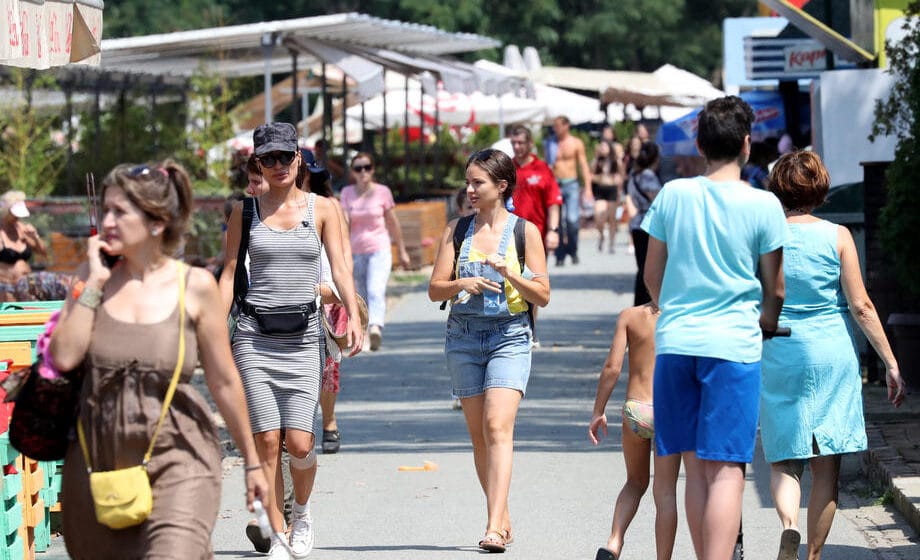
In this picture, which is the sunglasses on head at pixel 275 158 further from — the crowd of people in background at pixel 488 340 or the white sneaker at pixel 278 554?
the white sneaker at pixel 278 554

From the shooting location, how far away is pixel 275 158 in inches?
275

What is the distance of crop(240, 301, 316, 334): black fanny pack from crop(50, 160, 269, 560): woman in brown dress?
226 cm

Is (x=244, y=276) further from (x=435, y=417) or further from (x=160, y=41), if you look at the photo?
(x=160, y=41)

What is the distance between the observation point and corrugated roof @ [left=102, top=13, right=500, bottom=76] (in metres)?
19.2

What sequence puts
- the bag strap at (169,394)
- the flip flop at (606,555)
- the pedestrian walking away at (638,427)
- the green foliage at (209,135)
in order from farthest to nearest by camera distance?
1. the green foliage at (209,135)
2. the flip flop at (606,555)
3. the pedestrian walking away at (638,427)
4. the bag strap at (169,394)

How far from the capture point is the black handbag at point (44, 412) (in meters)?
4.60

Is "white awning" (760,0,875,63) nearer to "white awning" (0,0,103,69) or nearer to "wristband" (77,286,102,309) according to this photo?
"white awning" (0,0,103,69)

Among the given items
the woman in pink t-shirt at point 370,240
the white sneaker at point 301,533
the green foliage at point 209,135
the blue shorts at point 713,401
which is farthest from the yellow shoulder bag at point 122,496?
the green foliage at point 209,135

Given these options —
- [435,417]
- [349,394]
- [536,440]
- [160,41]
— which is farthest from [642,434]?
[160,41]

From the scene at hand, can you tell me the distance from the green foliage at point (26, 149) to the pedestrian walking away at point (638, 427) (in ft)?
49.6

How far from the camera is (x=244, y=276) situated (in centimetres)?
703

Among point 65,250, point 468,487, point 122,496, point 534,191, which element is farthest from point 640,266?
point 122,496

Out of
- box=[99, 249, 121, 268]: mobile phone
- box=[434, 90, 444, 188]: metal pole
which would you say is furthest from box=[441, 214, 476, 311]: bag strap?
box=[434, 90, 444, 188]: metal pole

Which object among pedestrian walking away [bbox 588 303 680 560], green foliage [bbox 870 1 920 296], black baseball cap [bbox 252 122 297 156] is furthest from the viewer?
green foliage [bbox 870 1 920 296]
